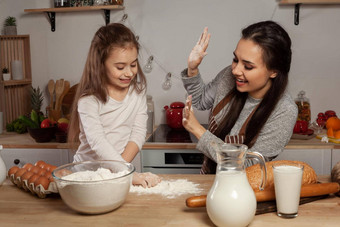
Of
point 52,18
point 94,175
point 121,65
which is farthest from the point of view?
point 52,18

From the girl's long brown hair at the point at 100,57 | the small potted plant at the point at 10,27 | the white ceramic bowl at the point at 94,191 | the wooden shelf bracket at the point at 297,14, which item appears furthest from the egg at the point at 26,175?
the wooden shelf bracket at the point at 297,14

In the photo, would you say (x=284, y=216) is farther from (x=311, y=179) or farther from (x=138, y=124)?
(x=138, y=124)

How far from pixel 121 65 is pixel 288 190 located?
89cm

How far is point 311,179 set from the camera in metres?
1.34

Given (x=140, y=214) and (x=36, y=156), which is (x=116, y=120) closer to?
(x=140, y=214)

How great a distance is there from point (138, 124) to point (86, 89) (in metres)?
0.29

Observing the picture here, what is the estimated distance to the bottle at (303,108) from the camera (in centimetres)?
291

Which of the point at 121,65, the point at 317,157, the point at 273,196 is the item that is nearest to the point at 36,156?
the point at 121,65

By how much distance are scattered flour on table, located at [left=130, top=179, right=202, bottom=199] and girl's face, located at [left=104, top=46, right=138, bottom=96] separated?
494 millimetres

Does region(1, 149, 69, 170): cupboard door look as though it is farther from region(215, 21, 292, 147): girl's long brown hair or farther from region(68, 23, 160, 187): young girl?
region(215, 21, 292, 147): girl's long brown hair

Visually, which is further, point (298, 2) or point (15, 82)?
point (15, 82)

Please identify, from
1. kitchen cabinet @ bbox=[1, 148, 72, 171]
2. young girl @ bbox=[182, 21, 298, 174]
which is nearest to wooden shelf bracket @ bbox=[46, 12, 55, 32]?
kitchen cabinet @ bbox=[1, 148, 72, 171]

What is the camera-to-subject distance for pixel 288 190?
1146 mm

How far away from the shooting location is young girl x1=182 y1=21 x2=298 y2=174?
1.76 m
